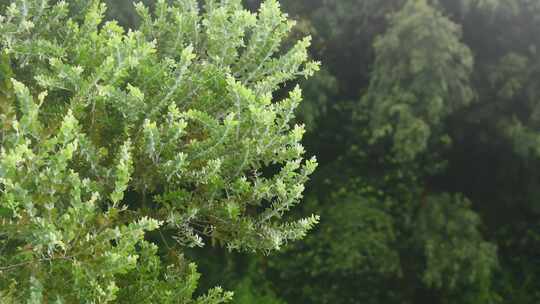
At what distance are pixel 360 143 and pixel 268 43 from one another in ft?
31.1

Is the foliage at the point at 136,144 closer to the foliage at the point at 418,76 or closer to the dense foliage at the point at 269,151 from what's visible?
the dense foliage at the point at 269,151

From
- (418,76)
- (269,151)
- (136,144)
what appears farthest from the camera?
(418,76)

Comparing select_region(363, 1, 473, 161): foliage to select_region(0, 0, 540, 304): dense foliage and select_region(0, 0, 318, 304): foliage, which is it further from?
select_region(0, 0, 318, 304): foliage

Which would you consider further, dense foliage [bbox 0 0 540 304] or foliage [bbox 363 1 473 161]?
foliage [bbox 363 1 473 161]

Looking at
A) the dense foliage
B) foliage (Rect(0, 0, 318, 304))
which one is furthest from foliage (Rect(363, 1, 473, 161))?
foliage (Rect(0, 0, 318, 304))

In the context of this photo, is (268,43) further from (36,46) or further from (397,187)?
(397,187)

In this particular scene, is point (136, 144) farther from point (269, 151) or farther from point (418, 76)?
point (418, 76)

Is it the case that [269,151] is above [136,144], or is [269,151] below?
above

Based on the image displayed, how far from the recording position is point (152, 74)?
5965mm

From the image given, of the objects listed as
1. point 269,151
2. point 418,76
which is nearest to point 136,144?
point 269,151

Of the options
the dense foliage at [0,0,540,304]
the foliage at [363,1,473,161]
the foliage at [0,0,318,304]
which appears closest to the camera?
the foliage at [0,0,318,304]

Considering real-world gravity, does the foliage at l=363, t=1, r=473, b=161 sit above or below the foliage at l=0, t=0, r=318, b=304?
above

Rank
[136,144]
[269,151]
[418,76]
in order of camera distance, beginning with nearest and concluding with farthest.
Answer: [269,151]
[136,144]
[418,76]

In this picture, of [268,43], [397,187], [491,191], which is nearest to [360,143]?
[397,187]
